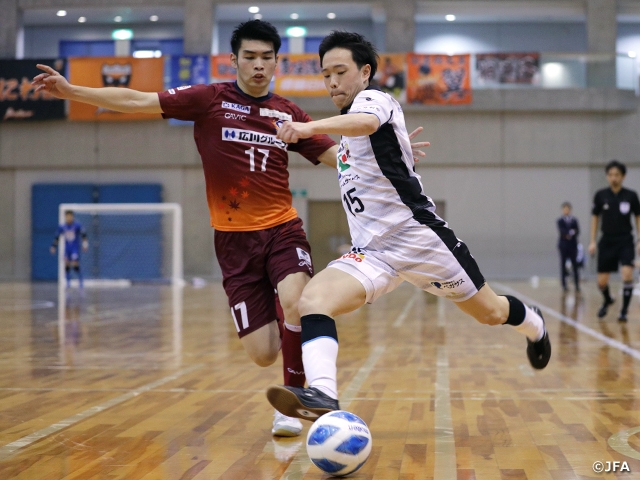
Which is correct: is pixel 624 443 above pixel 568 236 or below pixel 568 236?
below

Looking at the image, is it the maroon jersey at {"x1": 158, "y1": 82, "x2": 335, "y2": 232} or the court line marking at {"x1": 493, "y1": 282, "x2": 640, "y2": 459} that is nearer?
the court line marking at {"x1": 493, "y1": 282, "x2": 640, "y2": 459}

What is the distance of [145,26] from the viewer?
28391 millimetres

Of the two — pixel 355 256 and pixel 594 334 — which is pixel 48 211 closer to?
pixel 594 334

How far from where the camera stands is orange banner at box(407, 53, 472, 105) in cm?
2361

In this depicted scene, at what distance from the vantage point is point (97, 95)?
4.09 metres

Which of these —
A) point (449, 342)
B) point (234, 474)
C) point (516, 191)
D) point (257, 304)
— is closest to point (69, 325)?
point (449, 342)

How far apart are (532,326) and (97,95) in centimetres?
281

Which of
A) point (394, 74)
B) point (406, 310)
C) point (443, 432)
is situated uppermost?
point (394, 74)

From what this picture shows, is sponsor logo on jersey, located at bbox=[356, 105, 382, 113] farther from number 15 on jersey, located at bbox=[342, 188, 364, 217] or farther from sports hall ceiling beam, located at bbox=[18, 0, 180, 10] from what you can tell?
sports hall ceiling beam, located at bbox=[18, 0, 180, 10]

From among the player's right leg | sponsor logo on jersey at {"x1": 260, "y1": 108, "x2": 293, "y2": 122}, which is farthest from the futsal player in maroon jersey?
the player's right leg

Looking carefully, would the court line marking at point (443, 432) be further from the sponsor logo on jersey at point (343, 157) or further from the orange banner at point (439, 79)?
the orange banner at point (439, 79)

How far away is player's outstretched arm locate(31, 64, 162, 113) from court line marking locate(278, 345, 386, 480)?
1975 millimetres

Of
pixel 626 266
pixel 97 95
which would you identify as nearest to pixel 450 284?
pixel 97 95

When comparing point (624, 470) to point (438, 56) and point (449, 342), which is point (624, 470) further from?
point (438, 56)
